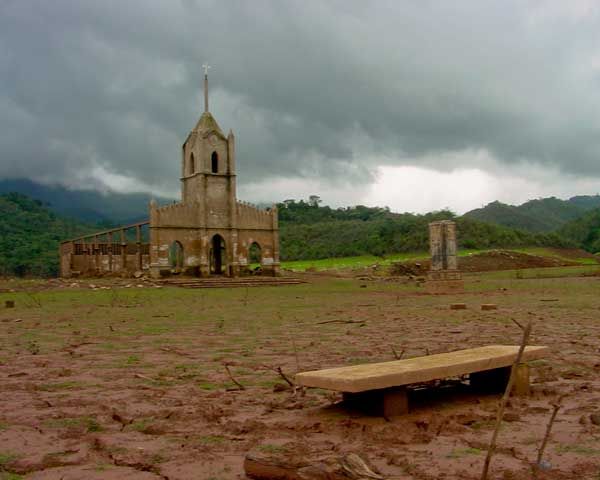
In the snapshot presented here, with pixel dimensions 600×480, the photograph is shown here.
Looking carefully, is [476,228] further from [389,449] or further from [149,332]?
[389,449]

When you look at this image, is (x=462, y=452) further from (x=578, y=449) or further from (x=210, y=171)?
(x=210, y=171)

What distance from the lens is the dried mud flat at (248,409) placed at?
4.11 m

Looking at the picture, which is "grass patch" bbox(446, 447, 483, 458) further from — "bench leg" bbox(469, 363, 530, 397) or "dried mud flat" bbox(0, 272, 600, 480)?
"bench leg" bbox(469, 363, 530, 397)

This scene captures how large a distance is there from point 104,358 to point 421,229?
58.2 meters

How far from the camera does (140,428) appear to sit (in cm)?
500

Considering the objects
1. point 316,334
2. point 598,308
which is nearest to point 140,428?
point 316,334

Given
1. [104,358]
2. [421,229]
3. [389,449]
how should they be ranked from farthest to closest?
1. [421,229]
2. [104,358]
3. [389,449]

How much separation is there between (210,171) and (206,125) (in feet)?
9.55

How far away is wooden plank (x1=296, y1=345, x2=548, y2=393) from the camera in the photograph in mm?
4852

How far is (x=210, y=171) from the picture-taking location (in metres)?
40.4

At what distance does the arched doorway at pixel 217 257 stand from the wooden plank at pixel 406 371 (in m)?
37.4

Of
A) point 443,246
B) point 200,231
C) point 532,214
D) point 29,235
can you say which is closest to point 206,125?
point 200,231

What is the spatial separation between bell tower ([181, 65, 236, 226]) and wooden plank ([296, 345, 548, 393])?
115 feet

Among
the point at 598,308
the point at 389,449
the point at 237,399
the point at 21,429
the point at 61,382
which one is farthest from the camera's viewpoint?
the point at 598,308
